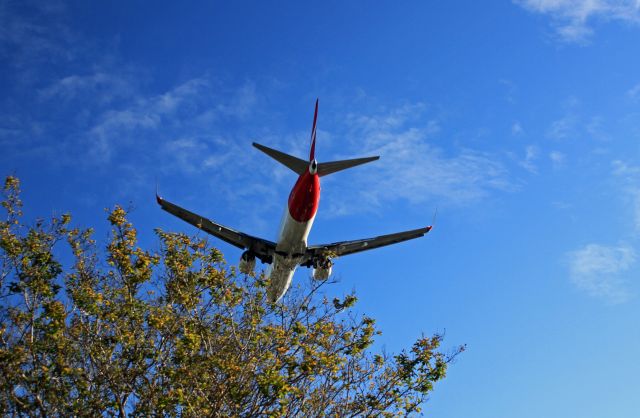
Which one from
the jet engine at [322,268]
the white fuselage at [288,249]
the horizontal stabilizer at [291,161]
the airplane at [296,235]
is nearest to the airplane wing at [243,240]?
the airplane at [296,235]

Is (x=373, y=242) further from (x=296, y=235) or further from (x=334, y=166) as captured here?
(x=334, y=166)

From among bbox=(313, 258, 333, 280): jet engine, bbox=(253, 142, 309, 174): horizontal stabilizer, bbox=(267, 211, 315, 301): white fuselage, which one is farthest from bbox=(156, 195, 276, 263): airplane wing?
bbox=(253, 142, 309, 174): horizontal stabilizer

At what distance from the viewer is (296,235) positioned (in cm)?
3556

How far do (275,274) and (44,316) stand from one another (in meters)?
20.3

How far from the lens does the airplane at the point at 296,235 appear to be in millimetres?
33656

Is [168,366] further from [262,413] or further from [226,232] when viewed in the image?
[226,232]

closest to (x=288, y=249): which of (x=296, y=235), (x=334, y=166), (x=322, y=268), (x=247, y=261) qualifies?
(x=296, y=235)

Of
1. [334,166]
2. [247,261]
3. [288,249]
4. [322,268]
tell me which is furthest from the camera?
[247,261]

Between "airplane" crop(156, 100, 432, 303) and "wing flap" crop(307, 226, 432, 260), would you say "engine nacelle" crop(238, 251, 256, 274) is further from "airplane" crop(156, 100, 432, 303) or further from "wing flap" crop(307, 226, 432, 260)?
"wing flap" crop(307, 226, 432, 260)

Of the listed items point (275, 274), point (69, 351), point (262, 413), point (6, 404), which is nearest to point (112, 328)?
point (69, 351)

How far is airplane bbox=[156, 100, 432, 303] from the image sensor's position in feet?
110

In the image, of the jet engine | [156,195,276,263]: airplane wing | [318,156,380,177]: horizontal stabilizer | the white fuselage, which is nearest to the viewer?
[318,156,380,177]: horizontal stabilizer

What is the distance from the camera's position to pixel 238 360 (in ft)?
59.7

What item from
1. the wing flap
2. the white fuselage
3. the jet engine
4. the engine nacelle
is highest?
the wing flap
